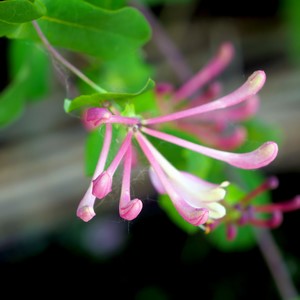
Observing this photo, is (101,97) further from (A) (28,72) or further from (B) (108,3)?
(A) (28,72)

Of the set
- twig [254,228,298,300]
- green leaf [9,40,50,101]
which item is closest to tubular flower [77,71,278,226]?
green leaf [9,40,50,101]

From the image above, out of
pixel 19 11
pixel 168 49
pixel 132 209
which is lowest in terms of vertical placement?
pixel 132 209

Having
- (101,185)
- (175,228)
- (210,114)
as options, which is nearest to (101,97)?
(101,185)

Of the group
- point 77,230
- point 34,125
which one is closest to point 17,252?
point 77,230

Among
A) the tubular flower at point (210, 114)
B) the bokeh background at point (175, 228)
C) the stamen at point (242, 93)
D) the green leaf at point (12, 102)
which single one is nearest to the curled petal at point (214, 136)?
the tubular flower at point (210, 114)

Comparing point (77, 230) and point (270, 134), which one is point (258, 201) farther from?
point (77, 230)

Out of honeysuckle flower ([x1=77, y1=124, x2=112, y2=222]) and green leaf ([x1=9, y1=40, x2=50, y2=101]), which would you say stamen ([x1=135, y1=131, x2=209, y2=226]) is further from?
green leaf ([x1=9, y1=40, x2=50, y2=101])
